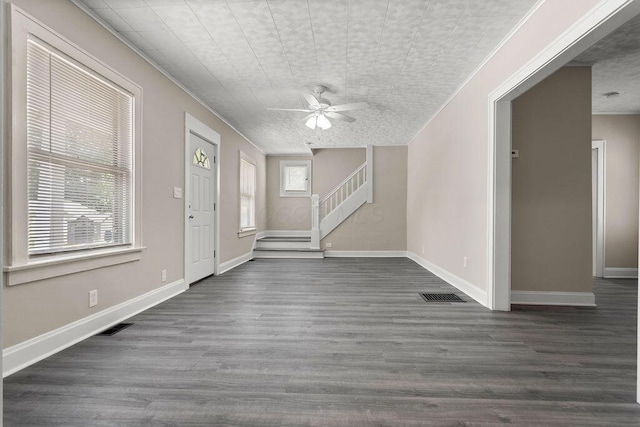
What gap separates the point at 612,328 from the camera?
2.98m

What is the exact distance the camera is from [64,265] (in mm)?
2535

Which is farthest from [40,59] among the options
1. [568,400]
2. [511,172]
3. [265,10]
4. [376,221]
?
[376,221]

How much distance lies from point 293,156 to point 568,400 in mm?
7704

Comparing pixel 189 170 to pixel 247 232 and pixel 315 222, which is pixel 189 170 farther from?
pixel 315 222

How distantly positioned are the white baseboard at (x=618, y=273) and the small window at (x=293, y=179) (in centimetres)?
620

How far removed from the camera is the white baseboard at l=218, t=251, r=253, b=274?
568cm

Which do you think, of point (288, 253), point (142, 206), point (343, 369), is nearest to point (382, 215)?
point (288, 253)

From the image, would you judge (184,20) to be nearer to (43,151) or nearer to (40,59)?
(40,59)

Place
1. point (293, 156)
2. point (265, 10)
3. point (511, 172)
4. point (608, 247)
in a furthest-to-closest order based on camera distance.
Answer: point (293, 156), point (608, 247), point (511, 172), point (265, 10)

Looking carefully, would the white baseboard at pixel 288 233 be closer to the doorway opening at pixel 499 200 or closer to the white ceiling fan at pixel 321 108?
the white ceiling fan at pixel 321 108

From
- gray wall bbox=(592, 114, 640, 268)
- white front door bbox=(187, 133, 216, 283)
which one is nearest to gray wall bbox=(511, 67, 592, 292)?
gray wall bbox=(592, 114, 640, 268)

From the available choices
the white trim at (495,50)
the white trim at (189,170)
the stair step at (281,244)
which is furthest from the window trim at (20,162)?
the stair step at (281,244)

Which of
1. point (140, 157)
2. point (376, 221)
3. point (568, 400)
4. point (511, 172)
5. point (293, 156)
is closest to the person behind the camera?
point (568, 400)

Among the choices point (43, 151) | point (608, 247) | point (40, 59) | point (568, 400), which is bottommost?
point (568, 400)
